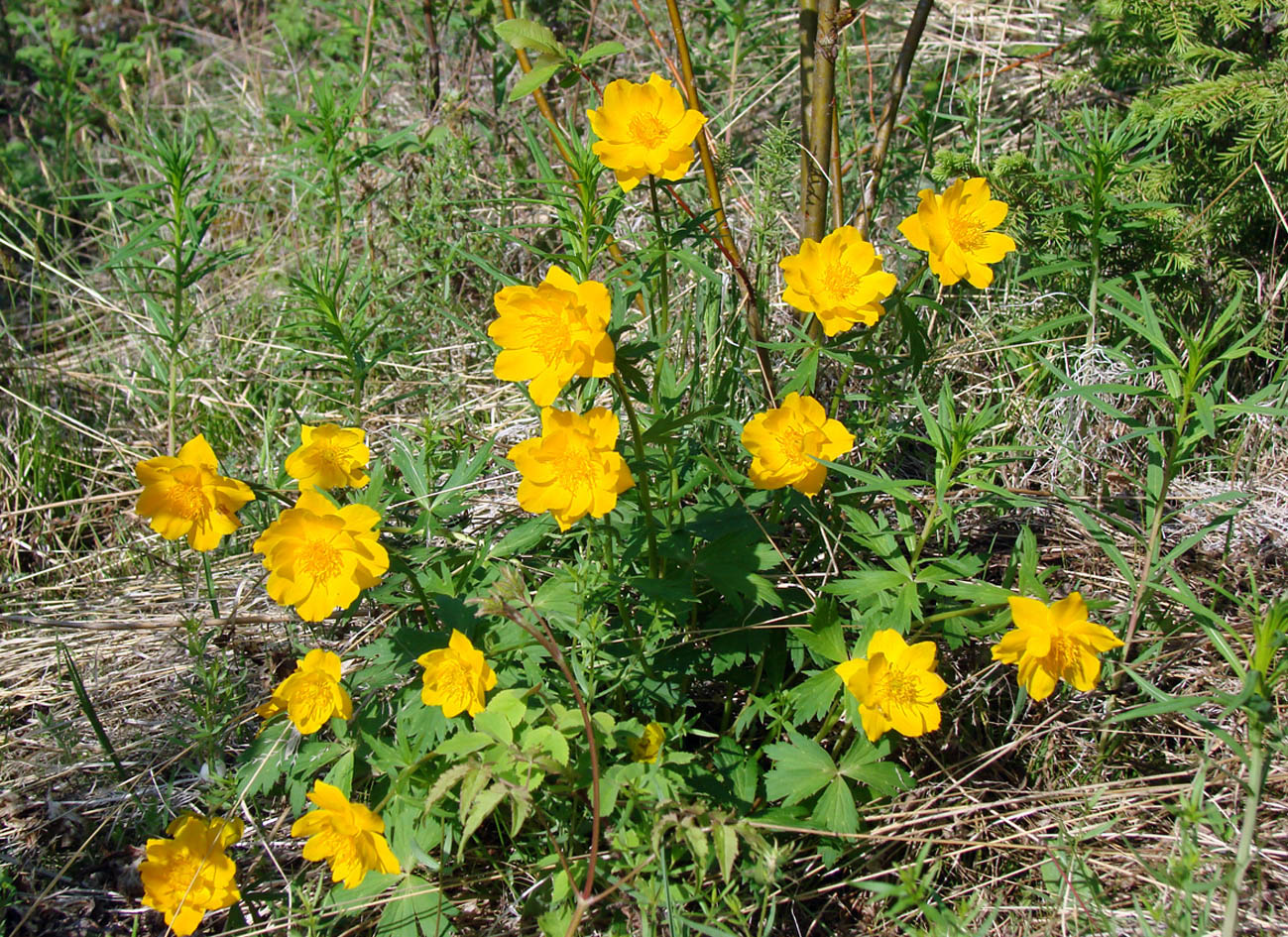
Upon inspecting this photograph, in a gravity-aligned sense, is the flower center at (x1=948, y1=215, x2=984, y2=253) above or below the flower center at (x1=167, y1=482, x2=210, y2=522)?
above

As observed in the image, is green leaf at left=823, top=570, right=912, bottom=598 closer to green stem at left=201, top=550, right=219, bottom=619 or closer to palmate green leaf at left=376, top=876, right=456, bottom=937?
palmate green leaf at left=376, top=876, right=456, bottom=937

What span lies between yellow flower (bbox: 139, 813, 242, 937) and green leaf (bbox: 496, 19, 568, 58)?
186 cm

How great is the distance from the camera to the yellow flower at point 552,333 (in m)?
1.81

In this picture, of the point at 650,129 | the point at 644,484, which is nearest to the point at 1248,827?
the point at 644,484

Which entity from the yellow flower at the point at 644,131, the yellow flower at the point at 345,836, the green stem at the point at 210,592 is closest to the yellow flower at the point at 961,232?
the yellow flower at the point at 644,131

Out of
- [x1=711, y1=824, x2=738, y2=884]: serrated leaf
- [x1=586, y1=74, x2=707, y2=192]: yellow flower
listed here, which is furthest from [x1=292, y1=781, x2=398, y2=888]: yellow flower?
[x1=586, y1=74, x2=707, y2=192]: yellow flower

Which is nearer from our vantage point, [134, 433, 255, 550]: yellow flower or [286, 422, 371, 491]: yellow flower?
[134, 433, 255, 550]: yellow flower

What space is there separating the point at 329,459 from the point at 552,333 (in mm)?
618

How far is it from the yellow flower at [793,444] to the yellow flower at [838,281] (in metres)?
0.19

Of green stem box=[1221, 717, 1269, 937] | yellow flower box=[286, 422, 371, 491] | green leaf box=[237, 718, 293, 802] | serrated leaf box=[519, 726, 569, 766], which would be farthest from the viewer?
green leaf box=[237, 718, 293, 802]

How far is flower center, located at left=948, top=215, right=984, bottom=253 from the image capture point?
222 centimetres

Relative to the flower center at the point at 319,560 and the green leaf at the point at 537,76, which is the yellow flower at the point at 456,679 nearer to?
the flower center at the point at 319,560

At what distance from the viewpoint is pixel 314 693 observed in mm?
2107

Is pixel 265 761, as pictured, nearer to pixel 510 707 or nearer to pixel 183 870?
pixel 183 870
